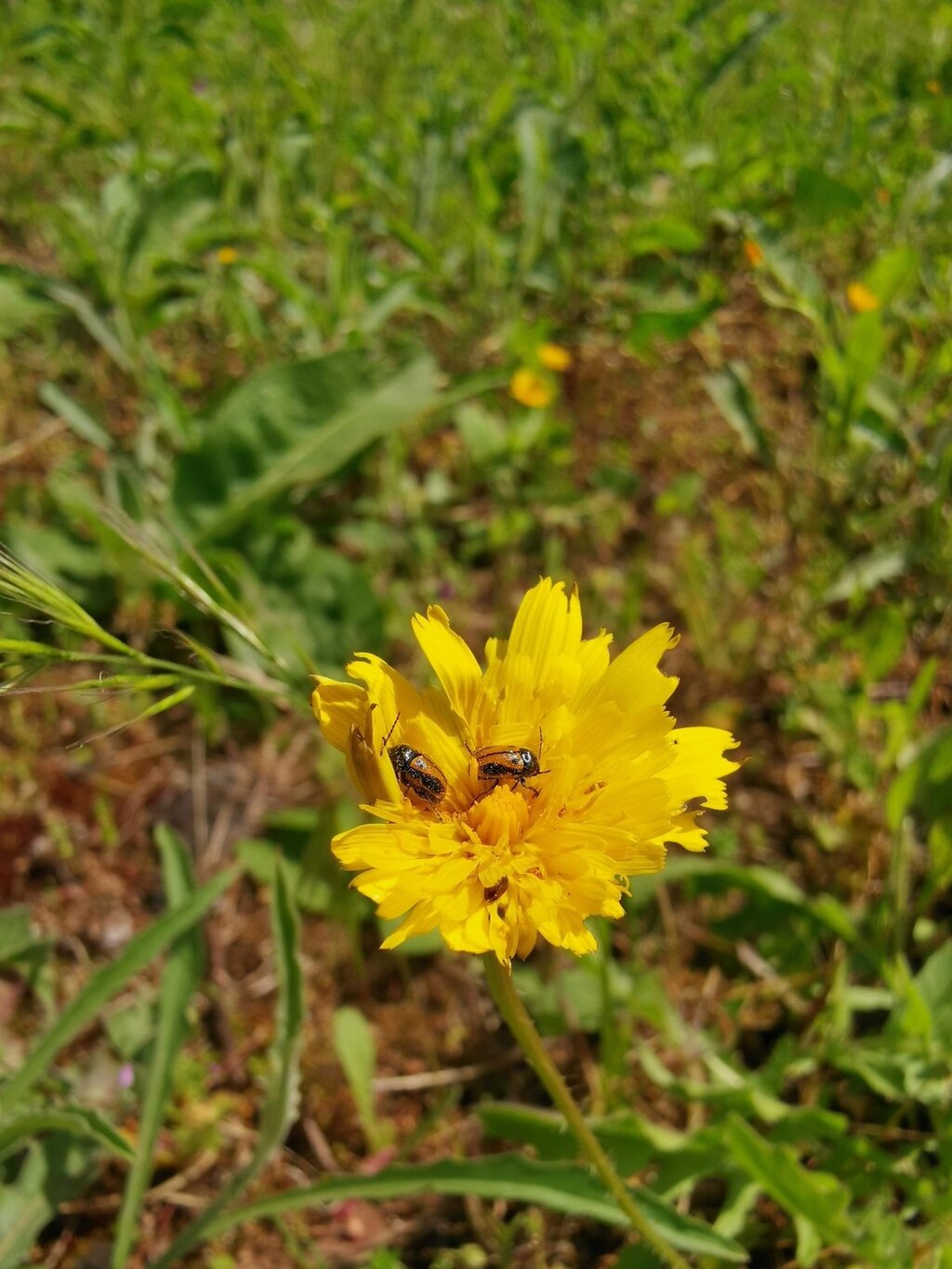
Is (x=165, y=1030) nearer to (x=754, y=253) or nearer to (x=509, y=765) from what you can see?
(x=509, y=765)

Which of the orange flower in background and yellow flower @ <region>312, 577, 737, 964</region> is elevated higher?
the orange flower in background

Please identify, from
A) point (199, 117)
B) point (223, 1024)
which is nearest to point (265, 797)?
point (223, 1024)

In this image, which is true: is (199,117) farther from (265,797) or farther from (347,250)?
(265,797)

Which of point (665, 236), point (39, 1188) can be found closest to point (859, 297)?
point (665, 236)

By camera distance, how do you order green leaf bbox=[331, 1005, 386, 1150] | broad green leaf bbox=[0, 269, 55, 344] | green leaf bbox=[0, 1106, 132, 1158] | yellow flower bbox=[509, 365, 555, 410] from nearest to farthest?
green leaf bbox=[0, 1106, 132, 1158], green leaf bbox=[331, 1005, 386, 1150], broad green leaf bbox=[0, 269, 55, 344], yellow flower bbox=[509, 365, 555, 410]

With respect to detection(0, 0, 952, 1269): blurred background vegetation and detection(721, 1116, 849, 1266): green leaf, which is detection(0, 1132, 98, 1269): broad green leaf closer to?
detection(0, 0, 952, 1269): blurred background vegetation

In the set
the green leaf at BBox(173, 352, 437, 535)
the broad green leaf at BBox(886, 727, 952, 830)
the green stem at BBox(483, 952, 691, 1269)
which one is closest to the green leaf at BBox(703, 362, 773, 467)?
the green leaf at BBox(173, 352, 437, 535)
